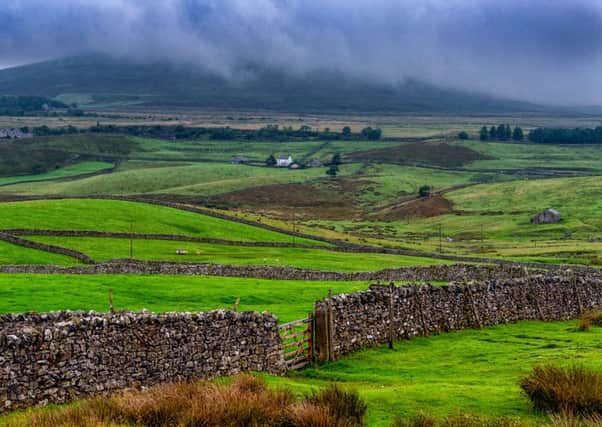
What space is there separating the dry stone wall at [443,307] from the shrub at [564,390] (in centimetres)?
878

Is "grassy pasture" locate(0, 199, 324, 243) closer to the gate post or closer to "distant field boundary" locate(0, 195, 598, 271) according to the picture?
"distant field boundary" locate(0, 195, 598, 271)

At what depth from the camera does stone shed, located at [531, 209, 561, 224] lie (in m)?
131

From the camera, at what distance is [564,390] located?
15539 mm

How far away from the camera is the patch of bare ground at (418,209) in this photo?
152 meters

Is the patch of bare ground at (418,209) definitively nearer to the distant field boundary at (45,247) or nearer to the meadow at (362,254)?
the meadow at (362,254)

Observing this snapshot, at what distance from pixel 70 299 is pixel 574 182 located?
15044 centimetres

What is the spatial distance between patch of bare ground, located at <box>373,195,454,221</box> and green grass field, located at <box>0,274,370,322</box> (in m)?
104

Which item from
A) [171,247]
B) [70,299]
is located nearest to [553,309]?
[70,299]

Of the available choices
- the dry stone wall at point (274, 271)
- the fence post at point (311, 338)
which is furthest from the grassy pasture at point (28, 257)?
the fence post at point (311, 338)

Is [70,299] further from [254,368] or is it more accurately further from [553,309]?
[553,309]

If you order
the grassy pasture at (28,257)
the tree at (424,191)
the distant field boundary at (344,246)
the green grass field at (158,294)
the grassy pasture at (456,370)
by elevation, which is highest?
the grassy pasture at (456,370)

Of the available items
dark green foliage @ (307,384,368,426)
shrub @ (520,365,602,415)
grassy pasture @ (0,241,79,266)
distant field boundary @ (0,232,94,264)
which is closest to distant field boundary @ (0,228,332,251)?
distant field boundary @ (0,232,94,264)

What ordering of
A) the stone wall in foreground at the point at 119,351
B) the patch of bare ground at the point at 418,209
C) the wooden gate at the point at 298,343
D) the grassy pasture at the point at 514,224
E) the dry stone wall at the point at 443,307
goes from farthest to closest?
the patch of bare ground at the point at 418,209
the grassy pasture at the point at 514,224
the dry stone wall at the point at 443,307
the wooden gate at the point at 298,343
the stone wall in foreground at the point at 119,351

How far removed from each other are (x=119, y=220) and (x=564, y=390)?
81.7m
